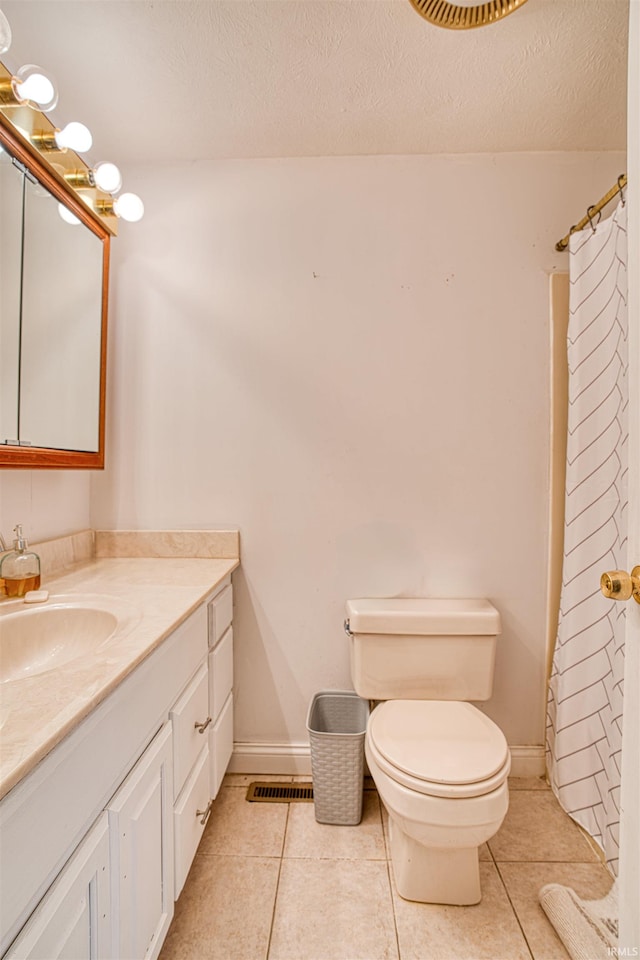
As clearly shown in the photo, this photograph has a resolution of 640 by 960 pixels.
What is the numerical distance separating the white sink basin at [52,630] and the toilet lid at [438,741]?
31.0 inches

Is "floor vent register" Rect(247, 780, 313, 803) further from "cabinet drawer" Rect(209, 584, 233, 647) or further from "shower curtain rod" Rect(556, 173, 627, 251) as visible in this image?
"shower curtain rod" Rect(556, 173, 627, 251)

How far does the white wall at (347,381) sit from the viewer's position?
1.82m

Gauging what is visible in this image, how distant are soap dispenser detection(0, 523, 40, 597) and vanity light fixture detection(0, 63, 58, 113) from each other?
1035 mm

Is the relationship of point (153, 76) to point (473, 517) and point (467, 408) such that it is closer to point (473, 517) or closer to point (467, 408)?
point (467, 408)

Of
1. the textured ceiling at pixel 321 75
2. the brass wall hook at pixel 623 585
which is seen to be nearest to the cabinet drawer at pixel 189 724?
the brass wall hook at pixel 623 585

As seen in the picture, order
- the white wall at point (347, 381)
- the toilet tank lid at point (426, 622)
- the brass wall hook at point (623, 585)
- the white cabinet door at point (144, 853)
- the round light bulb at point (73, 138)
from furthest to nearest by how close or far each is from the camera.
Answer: the white wall at point (347, 381) → the toilet tank lid at point (426, 622) → the round light bulb at point (73, 138) → the white cabinet door at point (144, 853) → the brass wall hook at point (623, 585)

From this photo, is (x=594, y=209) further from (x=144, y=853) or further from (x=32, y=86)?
(x=144, y=853)

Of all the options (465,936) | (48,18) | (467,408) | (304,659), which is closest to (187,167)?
(48,18)

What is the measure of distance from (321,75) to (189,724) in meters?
1.86

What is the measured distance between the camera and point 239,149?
179cm

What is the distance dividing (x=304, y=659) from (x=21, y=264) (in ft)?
5.11

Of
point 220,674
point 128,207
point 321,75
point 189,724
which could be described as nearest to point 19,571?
point 189,724

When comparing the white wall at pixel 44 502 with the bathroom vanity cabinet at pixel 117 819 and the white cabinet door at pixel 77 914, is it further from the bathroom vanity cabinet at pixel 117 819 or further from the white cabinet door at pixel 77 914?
the white cabinet door at pixel 77 914

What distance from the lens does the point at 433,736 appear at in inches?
53.9
